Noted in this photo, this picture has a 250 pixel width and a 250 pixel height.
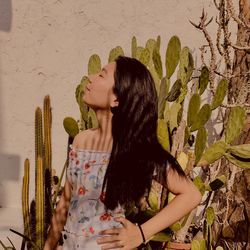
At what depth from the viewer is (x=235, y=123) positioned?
2.73 meters

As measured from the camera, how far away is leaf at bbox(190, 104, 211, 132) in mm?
2639

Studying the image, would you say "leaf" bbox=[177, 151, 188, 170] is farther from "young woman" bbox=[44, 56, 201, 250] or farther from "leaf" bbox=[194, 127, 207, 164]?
"young woman" bbox=[44, 56, 201, 250]

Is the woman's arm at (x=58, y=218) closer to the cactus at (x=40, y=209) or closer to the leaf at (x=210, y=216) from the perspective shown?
the cactus at (x=40, y=209)

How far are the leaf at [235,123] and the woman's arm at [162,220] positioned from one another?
2.51 feet

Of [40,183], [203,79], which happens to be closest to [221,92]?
[203,79]

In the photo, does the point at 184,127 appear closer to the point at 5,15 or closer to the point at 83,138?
the point at 83,138

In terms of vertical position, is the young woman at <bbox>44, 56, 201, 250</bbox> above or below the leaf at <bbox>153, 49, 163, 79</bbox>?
below

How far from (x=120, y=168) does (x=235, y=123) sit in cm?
91

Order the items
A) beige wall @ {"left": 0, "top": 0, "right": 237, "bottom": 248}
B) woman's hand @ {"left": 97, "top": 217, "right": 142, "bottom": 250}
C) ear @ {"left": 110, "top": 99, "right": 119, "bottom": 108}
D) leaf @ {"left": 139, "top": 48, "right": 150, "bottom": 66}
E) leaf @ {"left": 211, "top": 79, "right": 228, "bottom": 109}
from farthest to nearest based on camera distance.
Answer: beige wall @ {"left": 0, "top": 0, "right": 237, "bottom": 248}, leaf @ {"left": 139, "top": 48, "right": 150, "bottom": 66}, leaf @ {"left": 211, "top": 79, "right": 228, "bottom": 109}, ear @ {"left": 110, "top": 99, "right": 119, "bottom": 108}, woman's hand @ {"left": 97, "top": 217, "right": 142, "bottom": 250}

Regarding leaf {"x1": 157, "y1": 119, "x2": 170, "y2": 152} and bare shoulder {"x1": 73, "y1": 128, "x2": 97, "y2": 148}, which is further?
leaf {"x1": 157, "y1": 119, "x2": 170, "y2": 152}

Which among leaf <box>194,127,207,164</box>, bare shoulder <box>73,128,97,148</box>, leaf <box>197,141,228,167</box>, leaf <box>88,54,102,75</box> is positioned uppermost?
leaf <box>88,54,102,75</box>

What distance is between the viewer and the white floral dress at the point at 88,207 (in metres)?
2.00

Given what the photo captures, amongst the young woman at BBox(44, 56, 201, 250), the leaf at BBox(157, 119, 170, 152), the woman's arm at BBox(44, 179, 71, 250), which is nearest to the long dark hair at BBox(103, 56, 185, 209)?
the young woman at BBox(44, 56, 201, 250)

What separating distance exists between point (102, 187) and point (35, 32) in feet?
6.69
